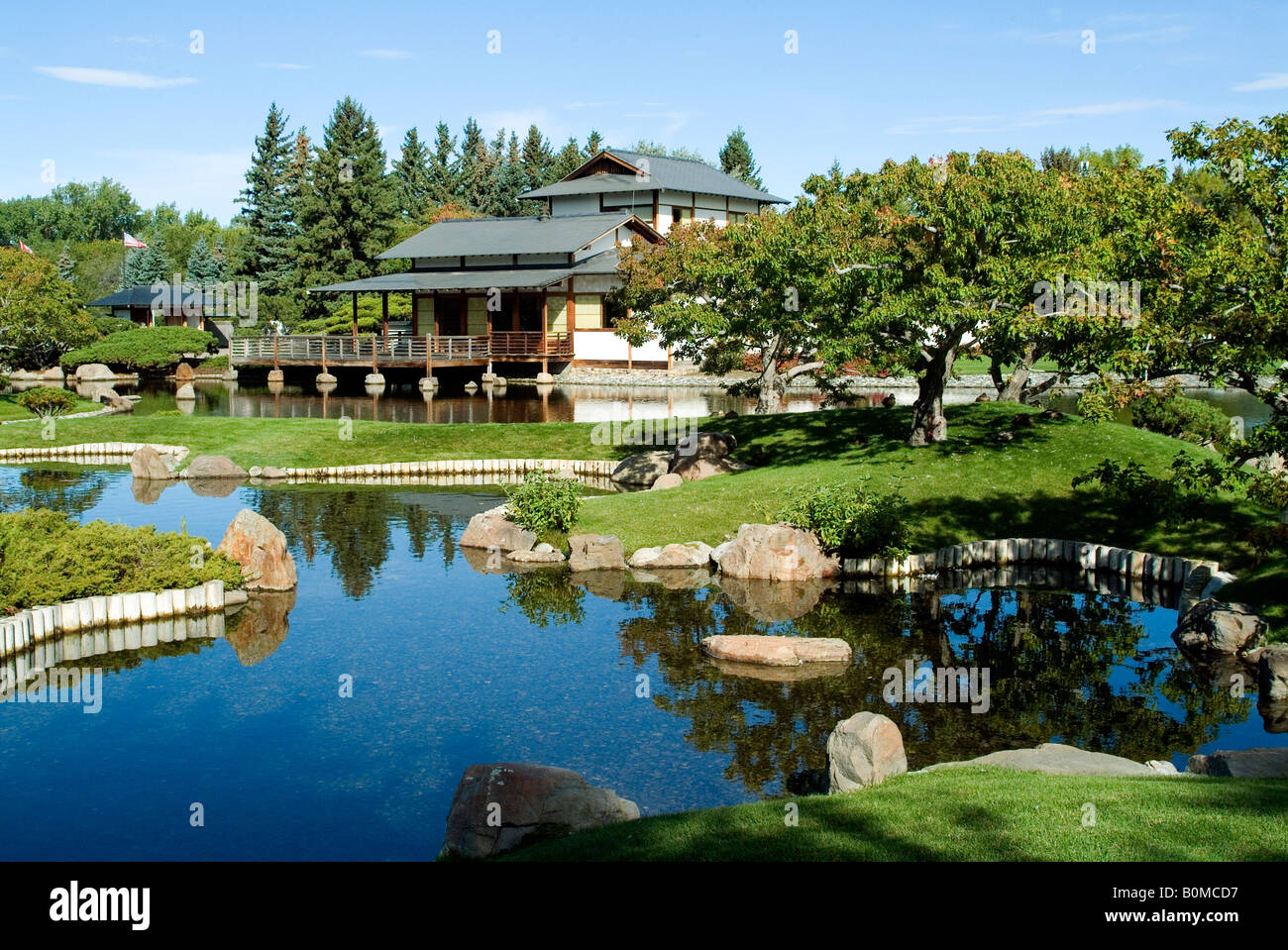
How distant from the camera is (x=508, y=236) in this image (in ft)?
218

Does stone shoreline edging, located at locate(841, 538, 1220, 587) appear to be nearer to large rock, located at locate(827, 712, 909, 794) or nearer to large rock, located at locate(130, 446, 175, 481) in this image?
large rock, located at locate(827, 712, 909, 794)

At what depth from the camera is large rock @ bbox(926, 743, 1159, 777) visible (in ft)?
36.0

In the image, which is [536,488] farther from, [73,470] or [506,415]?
[506,415]

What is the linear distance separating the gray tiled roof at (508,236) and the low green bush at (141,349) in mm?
12132

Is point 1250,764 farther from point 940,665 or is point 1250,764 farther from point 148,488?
point 148,488

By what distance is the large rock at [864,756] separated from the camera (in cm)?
1099

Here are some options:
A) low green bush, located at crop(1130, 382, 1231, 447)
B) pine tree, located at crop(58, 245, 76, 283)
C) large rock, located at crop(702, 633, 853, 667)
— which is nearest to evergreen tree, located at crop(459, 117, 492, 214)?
pine tree, located at crop(58, 245, 76, 283)

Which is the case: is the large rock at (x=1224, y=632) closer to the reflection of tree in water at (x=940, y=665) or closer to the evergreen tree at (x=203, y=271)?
the reflection of tree in water at (x=940, y=665)

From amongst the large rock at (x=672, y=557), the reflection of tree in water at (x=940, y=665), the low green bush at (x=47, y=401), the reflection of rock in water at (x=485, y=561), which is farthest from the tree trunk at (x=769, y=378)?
the low green bush at (x=47, y=401)

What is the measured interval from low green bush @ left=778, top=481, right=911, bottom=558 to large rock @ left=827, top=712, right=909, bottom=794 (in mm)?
10606

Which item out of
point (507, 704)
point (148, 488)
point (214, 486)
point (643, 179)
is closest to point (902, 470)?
point (507, 704)

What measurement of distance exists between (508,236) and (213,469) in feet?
124

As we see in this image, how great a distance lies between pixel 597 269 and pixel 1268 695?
1912 inches
